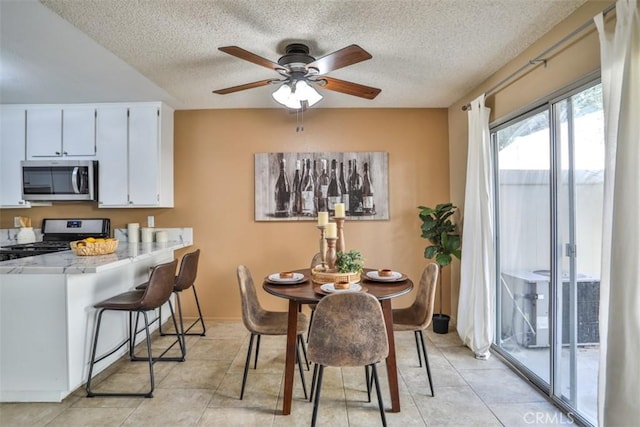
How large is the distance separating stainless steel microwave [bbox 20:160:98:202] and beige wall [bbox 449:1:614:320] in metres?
4.00

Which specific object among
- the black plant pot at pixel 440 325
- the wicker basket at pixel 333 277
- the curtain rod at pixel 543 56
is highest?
the curtain rod at pixel 543 56

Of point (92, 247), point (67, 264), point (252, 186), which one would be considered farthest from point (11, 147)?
point (252, 186)

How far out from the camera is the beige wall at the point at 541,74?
1.86 meters

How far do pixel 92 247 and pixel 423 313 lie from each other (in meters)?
2.67

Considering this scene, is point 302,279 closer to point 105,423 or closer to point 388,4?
point 105,423

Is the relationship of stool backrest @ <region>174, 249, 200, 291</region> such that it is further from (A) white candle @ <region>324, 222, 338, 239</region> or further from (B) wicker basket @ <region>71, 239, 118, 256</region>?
(A) white candle @ <region>324, 222, 338, 239</region>

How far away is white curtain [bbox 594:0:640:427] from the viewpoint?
56.9 inches

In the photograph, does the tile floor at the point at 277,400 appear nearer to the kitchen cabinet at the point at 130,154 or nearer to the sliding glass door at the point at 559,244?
the sliding glass door at the point at 559,244

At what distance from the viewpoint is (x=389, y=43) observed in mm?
2328

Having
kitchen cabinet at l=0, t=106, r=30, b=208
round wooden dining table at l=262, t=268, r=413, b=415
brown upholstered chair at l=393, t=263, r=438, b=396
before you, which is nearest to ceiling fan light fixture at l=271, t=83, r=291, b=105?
round wooden dining table at l=262, t=268, r=413, b=415

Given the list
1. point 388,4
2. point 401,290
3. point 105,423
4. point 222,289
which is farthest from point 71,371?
point 388,4

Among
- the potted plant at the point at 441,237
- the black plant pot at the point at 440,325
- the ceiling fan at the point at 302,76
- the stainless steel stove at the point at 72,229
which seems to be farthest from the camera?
the stainless steel stove at the point at 72,229

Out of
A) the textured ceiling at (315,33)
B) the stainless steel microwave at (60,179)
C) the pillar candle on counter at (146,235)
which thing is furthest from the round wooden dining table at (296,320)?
the stainless steel microwave at (60,179)

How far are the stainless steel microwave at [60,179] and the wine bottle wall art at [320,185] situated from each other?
1795mm
